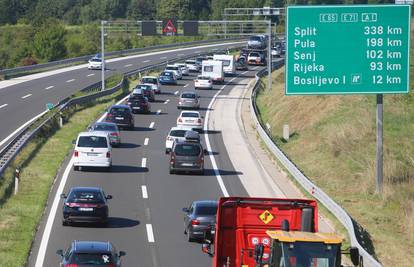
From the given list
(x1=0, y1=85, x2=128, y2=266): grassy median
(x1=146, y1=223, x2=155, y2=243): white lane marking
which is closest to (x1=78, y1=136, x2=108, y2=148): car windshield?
(x1=0, y1=85, x2=128, y2=266): grassy median

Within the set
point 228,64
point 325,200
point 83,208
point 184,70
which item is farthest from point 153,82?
point 83,208

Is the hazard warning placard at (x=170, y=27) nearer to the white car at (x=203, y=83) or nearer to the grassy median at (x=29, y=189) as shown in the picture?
the white car at (x=203, y=83)

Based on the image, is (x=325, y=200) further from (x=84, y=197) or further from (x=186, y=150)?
(x=186, y=150)

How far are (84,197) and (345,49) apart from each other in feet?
40.2

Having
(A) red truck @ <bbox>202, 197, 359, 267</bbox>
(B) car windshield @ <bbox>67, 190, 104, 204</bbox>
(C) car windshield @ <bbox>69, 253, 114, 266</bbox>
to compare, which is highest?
(A) red truck @ <bbox>202, 197, 359, 267</bbox>

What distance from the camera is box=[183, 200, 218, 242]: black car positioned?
28266mm

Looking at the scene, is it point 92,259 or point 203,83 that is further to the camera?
point 203,83

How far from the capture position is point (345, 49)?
119 ft

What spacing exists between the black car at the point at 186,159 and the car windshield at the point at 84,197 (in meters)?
11.8

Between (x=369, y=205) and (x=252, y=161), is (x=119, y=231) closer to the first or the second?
(x=369, y=205)

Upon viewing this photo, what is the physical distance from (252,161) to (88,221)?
17.8 meters

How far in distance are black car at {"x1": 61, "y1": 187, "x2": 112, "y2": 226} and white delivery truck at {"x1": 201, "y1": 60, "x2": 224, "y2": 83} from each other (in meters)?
61.3

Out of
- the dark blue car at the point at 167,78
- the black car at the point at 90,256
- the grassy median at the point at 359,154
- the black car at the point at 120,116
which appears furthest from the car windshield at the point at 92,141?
the dark blue car at the point at 167,78

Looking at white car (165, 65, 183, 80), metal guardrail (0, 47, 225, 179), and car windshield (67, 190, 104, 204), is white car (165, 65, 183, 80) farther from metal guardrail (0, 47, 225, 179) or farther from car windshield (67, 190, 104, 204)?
car windshield (67, 190, 104, 204)
